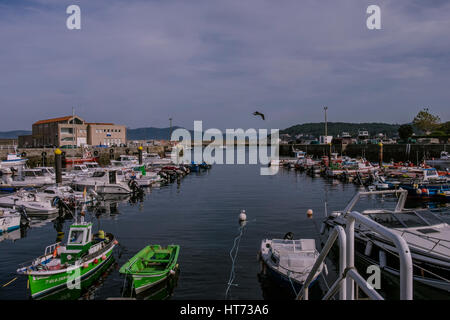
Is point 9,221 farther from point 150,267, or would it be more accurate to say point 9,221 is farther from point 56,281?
point 150,267

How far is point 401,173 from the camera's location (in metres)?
50.1

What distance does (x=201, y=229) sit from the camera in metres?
26.4

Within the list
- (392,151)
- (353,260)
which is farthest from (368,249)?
(392,151)

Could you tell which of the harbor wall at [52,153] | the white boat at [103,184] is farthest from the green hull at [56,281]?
the harbor wall at [52,153]

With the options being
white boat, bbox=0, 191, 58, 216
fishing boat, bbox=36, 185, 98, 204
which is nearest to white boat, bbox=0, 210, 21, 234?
white boat, bbox=0, 191, 58, 216

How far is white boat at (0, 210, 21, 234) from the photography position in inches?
1001

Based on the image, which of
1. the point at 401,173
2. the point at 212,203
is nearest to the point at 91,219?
the point at 212,203

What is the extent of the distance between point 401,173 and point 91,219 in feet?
132

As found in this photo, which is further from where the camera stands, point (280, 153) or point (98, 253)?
point (280, 153)

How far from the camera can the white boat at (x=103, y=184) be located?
41.9 metres

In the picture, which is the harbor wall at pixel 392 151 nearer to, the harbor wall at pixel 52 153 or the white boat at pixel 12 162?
the harbor wall at pixel 52 153

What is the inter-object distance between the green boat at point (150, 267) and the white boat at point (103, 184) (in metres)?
24.6
